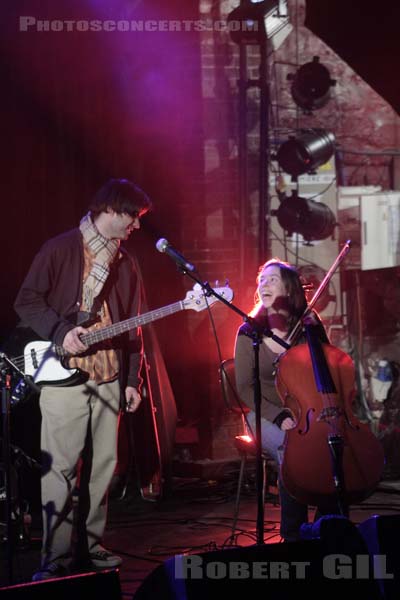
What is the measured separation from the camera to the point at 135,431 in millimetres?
5508

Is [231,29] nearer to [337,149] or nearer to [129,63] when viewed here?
[129,63]

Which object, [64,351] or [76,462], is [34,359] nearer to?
[64,351]

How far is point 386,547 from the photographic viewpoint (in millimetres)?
1891

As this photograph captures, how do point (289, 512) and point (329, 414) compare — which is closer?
point (329, 414)

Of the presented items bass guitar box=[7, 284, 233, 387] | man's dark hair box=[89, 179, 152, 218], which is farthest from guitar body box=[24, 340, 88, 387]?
man's dark hair box=[89, 179, 152, 218]

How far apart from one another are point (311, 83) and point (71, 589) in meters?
6.05

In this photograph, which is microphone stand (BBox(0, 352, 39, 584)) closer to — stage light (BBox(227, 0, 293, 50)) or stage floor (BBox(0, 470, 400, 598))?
stage floor (BBox(0, 470, 400, 598))

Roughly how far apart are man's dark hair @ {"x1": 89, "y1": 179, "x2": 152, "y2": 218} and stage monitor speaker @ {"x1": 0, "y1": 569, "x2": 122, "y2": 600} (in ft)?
8.20

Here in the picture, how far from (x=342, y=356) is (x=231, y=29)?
371 centimetres

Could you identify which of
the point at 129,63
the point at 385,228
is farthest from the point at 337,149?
the point at 129,63

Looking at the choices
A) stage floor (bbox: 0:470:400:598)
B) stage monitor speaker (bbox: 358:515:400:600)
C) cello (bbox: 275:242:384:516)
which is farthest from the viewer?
stage floor (bbox: 0:470:400:598)

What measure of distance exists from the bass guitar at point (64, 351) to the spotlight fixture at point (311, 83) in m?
3.66

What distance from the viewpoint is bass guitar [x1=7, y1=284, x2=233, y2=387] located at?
3.87m

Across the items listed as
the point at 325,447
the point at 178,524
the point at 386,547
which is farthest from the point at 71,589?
the point at 178,524
